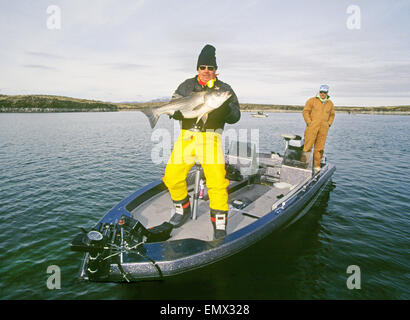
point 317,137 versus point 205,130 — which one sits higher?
point 205,130

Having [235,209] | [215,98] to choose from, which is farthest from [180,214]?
[215,98]

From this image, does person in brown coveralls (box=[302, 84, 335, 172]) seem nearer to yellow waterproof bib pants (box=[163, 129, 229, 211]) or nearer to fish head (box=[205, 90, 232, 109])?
yellow waterproof bib pants (box=[163, 129, 229, 211])

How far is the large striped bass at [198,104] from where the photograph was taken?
374cm

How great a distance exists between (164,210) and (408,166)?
1648cm

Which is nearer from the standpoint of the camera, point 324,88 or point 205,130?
A: point 205,130

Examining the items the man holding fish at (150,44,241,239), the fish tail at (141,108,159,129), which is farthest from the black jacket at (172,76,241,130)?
the fish tail at (141,108,159,129)

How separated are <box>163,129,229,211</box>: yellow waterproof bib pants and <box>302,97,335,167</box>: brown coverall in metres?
5.57

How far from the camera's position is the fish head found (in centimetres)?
370

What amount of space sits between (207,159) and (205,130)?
0.54 meters

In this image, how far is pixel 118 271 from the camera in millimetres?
3512

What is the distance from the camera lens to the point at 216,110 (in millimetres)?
4191

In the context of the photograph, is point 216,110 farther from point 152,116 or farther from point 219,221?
point 219,221
